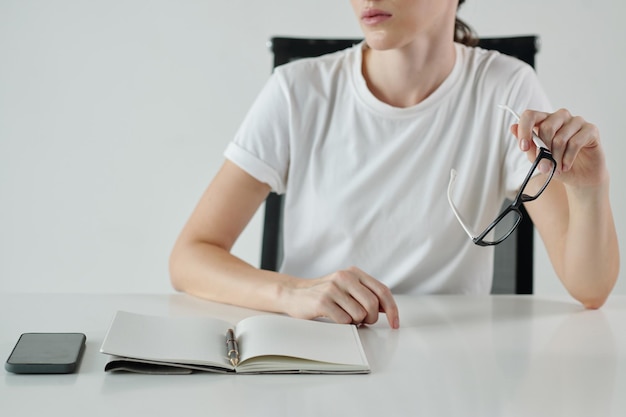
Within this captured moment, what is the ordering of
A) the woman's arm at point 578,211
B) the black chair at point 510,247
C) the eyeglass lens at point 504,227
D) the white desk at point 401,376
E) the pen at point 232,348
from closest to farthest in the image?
the white desk at point 401,376 < the pen at point 232,348 < the eyeglass lens at point 504,227 < the woman's arm at point 578,211 < the black chair at point 510,247

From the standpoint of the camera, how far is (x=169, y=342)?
1.06m

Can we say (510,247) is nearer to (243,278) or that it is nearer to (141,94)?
(243,278)

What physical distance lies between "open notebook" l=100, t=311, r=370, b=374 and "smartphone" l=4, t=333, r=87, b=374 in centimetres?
4

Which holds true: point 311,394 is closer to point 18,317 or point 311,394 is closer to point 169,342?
point 169,342

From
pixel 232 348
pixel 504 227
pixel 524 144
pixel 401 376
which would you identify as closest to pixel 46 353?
pixel 232 348

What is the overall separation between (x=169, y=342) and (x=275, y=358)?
0.13 meters

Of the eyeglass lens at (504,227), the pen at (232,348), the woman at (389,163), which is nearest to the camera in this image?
the pen at (232,348)

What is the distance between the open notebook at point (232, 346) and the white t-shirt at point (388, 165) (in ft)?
1.49

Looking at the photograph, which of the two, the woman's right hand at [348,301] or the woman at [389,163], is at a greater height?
the woman at [389,163]

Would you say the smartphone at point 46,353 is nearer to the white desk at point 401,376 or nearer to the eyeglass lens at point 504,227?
the white desk at point 401,376

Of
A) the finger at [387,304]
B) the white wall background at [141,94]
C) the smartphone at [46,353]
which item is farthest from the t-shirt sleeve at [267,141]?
the white wall background at [141,94]

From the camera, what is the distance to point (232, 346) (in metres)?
1.07

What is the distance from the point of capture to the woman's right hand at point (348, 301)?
1219mm

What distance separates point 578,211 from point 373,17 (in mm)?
446
